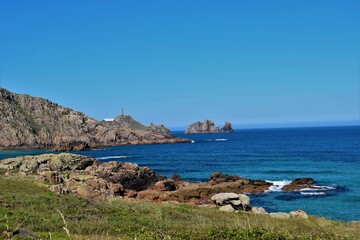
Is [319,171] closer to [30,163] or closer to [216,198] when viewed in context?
[216,198]

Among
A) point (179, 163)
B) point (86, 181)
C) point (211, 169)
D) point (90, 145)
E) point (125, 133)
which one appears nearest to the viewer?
point (86, 181)

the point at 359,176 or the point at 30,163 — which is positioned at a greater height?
the point at 30,163

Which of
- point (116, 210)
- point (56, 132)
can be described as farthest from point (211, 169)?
point (56, 132)

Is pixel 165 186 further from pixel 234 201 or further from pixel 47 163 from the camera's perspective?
pixel 47 163

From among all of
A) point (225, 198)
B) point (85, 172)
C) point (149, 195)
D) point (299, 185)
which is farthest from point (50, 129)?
point (225, 198)

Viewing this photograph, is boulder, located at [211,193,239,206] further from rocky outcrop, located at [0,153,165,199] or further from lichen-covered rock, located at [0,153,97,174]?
lichen-covered rock, located at [0,153,97,174]

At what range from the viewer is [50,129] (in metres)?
166

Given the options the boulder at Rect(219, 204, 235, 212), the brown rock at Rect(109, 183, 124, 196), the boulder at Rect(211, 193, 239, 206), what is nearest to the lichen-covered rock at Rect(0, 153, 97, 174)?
the brown rock at Rect(109, 183, 124, 196)

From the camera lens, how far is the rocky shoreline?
3612cm

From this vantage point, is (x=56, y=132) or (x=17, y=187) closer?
(x=17, y=187)

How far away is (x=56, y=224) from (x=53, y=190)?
16571mm

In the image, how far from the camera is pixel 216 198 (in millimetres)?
35500

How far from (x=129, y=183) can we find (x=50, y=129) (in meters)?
122

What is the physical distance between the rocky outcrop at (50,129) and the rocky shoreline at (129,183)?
75.0m
